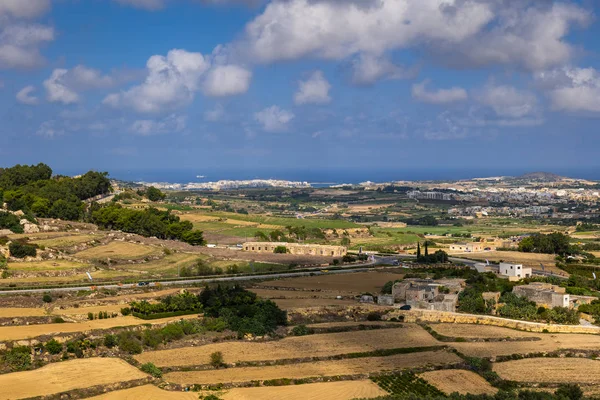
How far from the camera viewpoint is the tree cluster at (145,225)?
7294cm

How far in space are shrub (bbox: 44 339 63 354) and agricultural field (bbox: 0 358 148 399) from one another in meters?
1.02

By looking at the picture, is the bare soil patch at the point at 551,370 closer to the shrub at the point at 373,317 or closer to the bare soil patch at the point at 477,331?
the bare soil patch at the point at 477,331

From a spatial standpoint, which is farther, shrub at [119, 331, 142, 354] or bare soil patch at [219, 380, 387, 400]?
shrub at [119, 331, 142, 354]

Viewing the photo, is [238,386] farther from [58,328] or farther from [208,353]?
[58,328]

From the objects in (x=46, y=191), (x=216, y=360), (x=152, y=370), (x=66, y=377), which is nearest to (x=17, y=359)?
(x=66, y=377)

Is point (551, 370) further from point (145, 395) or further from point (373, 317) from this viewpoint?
point (145, 395)

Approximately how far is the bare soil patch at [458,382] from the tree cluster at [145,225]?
147 ft

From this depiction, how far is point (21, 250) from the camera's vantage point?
5472cm

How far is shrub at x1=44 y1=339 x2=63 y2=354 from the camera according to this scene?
32.4 metres

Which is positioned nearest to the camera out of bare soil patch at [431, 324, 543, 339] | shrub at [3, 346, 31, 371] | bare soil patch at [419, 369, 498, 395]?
bare soil patch at [419, 369, 498, 395]

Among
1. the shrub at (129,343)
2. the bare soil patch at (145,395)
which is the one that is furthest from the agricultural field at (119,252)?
the bare soil patch at (145,395)

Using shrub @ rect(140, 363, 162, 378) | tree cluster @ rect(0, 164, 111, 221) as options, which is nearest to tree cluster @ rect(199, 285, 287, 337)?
shrub @ rect(140, 363, 162, 378)

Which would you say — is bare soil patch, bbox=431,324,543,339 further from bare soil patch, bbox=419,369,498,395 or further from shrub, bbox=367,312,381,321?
bare soil patch, bbox=419,369,498,395

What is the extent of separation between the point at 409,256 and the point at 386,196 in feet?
340
